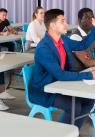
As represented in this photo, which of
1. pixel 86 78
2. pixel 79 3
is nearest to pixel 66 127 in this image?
pixel 86 78

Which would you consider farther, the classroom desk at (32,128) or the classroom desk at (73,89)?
the classroom desk at (73,89)

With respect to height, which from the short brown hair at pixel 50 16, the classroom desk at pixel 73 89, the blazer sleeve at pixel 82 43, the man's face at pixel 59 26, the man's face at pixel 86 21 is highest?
the short brown hair at pixel 50 16

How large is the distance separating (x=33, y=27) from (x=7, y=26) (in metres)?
0.95

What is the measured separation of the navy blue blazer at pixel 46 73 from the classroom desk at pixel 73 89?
8cm

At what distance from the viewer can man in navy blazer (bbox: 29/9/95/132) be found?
2.73 metres

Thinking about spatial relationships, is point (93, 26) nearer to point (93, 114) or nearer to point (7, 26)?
point (93, 114)

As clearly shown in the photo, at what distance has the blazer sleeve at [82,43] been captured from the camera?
10.8ft

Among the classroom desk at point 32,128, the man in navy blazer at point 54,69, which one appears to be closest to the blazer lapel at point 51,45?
the man in navy blazer at point 54,69

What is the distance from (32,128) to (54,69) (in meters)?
1.29

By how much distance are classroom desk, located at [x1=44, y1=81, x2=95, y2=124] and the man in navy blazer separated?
11cm

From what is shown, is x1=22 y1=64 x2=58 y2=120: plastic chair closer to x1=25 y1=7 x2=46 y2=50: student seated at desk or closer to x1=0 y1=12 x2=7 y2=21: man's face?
x1=25 y1=7 x2=46 y2=50: student seated at desk

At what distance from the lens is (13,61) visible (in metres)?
3.49

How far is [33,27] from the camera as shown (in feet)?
18.7

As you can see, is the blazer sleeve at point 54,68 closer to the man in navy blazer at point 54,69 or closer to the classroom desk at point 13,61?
the man in navy blazer at point 54,69
